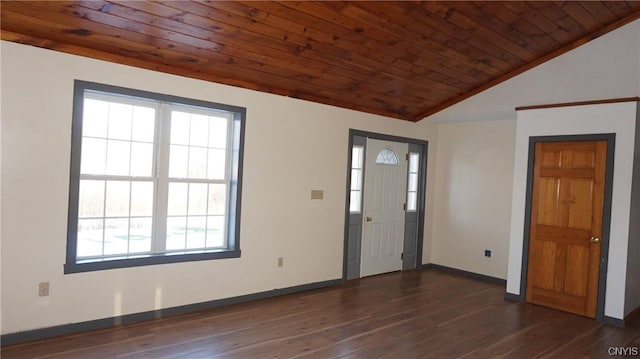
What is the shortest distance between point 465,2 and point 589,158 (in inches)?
95.5

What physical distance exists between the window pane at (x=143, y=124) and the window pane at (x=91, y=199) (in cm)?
55

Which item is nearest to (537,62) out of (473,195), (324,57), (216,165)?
(473,195)

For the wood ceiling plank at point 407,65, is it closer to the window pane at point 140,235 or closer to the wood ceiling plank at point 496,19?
the wood ceiling plank at point 496,19

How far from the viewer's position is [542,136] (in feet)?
16.9

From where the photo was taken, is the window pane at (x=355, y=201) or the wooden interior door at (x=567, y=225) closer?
the wooden interior door at (x=567, y=225)

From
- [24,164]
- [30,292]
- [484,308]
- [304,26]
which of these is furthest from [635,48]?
[30,292]

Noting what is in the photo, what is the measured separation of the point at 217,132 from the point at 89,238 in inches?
64.0

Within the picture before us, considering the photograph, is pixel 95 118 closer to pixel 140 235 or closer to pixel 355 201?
pixel 140 235

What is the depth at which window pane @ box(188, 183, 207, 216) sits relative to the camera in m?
4.44

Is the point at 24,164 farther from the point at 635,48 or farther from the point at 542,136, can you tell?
the point at 635,48

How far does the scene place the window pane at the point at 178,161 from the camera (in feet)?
14.0

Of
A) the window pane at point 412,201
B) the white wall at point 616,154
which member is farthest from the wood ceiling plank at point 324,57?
the window pane at point 412,201

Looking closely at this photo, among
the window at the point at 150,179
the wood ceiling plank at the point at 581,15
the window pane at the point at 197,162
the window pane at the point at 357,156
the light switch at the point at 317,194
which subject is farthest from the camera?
the window pane at the point at 357,156

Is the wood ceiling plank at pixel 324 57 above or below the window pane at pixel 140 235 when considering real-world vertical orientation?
above
